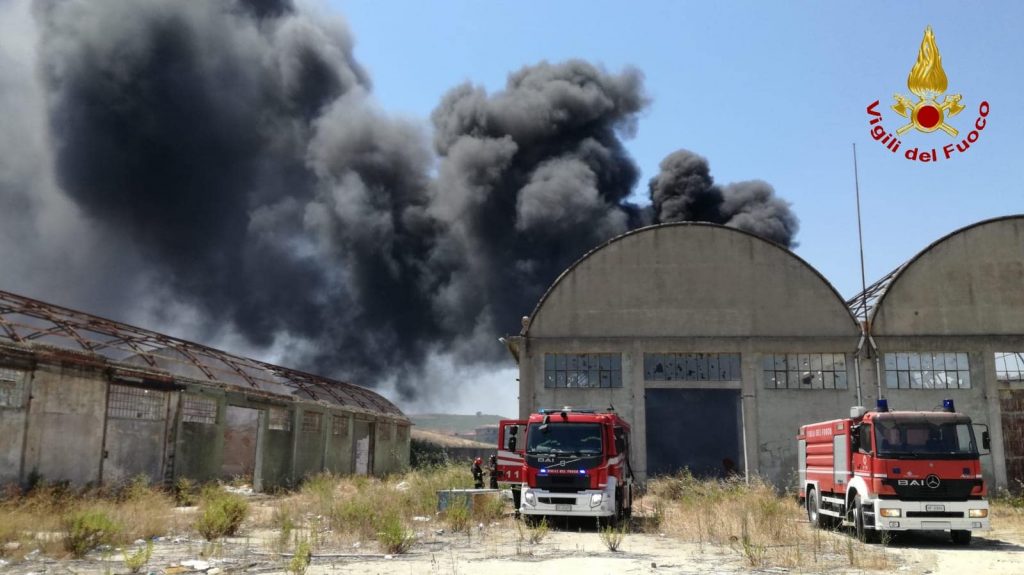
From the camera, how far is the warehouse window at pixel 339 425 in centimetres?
2758

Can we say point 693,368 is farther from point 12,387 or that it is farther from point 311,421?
point 12,387

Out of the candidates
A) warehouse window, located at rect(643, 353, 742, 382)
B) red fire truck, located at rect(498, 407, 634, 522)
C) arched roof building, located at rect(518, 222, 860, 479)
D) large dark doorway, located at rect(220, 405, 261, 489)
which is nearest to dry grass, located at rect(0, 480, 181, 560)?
red fire truck, located at rect(498, 407, 634, 522)

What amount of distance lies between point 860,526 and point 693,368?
10638 millimetres

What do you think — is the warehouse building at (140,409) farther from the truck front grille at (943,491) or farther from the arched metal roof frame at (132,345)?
the truck front grille at (943,491)

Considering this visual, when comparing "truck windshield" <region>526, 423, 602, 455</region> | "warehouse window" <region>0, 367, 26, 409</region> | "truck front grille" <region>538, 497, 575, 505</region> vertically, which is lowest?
"truck front grille" <region>538, 497, 575, 505</region>

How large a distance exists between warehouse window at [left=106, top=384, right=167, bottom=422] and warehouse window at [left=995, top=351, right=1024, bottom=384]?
74.9 ft

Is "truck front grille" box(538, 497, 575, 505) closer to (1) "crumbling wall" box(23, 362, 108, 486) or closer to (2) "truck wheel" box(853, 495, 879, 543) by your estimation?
(2) "truck wheel" box(853, 495, 879, 543)

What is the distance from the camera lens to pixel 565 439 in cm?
1462

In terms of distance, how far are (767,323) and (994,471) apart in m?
7.19

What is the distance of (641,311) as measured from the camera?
23641 millimetres

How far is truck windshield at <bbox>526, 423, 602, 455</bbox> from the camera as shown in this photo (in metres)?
14.5

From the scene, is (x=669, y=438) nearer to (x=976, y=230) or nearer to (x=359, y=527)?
(x=976, y=230)

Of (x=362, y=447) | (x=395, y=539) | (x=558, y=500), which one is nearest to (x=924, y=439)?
(x=558, y=500)

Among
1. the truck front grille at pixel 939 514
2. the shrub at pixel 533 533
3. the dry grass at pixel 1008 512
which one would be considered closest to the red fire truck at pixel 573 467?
the shrub at pixel 533 533
